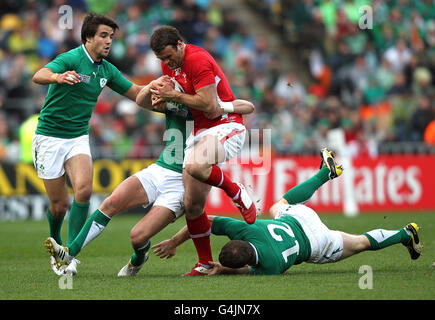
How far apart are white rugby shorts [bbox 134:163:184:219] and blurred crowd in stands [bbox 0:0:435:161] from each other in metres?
8.38

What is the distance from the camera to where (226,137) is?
778cm

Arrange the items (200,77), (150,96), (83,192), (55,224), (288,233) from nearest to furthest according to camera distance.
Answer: (288,233) < (200,77) < (83,192) < (150,96) < (55,224)

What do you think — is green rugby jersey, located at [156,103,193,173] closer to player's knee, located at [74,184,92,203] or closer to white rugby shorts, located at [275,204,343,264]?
player's knee, located at [74,184,92,203]

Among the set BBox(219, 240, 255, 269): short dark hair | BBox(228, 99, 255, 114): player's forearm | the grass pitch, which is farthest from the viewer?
BBox(228, 99, 255, 114): player's forearm

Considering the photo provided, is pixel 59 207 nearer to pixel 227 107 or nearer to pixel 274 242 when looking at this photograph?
pixel 227 107

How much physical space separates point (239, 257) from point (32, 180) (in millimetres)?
10042

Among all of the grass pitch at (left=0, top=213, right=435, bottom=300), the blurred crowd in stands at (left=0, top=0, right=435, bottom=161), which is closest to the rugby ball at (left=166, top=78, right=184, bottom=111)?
the grass pitch at (left=0, top=213, right=435, bottom=300)

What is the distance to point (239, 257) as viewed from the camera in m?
6.90

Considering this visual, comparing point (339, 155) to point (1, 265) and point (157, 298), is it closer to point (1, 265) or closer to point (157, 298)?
point (1, 265)

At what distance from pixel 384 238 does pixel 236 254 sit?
1.67 metres

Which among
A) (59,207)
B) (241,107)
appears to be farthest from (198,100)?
(59,207)

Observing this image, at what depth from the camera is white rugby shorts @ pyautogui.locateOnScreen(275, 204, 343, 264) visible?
24.0ft
